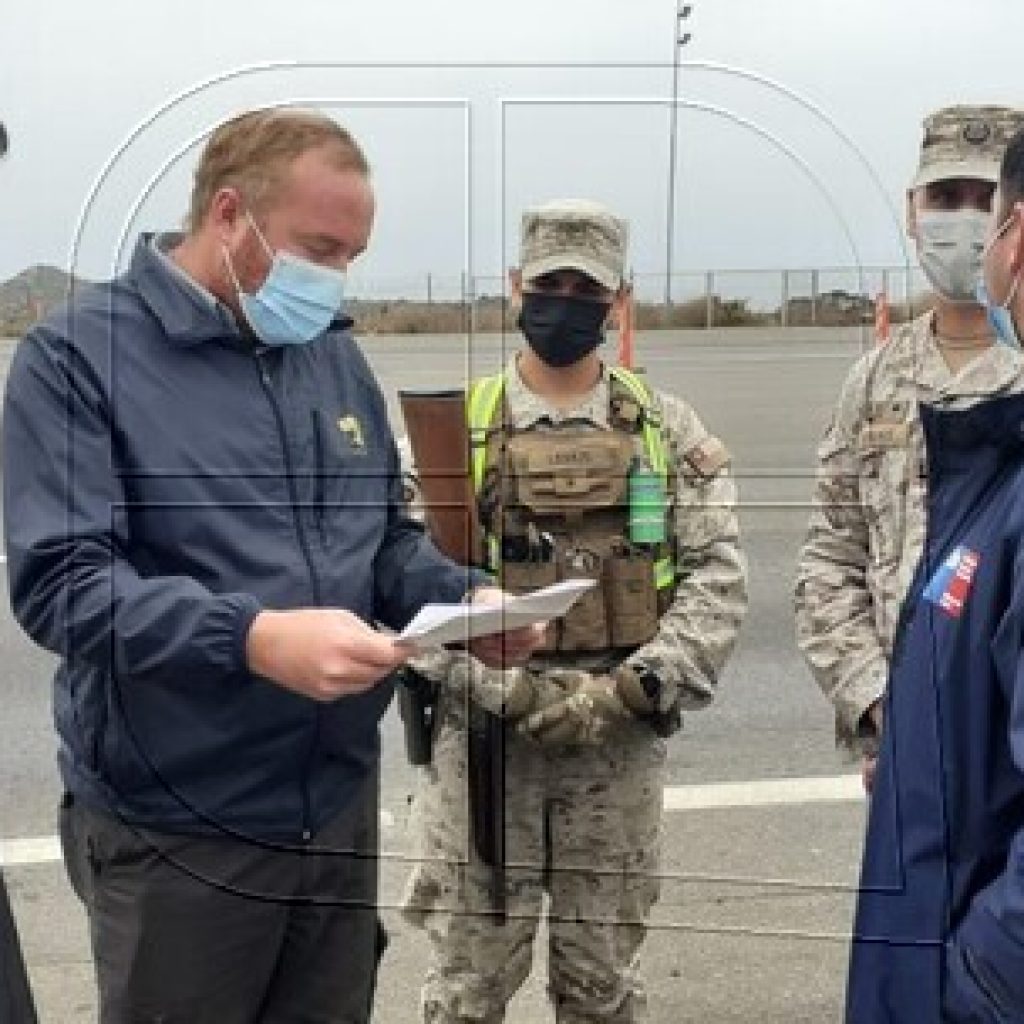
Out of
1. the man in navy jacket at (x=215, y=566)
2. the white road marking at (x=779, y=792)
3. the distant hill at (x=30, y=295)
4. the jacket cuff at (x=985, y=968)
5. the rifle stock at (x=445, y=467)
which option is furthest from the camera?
the white road marking at (x=779, y=792)

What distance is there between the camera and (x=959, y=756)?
1.44 metres

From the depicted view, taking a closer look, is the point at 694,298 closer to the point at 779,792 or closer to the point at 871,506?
the point at 871,506

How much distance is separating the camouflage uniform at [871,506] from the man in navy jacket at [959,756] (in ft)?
1.78

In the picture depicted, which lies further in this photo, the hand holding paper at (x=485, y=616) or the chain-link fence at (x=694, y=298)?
the chain-link fence at (x=694, y=298)

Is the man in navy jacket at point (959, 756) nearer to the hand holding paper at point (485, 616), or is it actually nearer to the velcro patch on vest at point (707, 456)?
the hand holding paper at point (485, 616)

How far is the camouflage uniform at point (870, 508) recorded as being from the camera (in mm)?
2203

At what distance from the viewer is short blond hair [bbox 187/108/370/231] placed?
178cm

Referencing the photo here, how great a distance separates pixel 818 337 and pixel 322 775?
89cm

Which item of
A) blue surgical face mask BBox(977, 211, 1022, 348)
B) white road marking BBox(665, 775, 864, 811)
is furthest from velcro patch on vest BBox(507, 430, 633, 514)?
white road marking BBox(665, 775, 864, 811)

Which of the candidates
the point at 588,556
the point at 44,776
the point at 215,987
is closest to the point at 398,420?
the point at 588,556

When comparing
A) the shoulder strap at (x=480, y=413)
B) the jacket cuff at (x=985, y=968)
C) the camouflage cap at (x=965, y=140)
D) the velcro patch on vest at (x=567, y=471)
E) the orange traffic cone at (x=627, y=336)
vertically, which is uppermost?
the camouflage cap at (x=965, y=140)

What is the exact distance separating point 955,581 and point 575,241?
76 centimetres

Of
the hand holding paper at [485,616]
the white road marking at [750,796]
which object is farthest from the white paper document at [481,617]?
the white road marking at [750,796]

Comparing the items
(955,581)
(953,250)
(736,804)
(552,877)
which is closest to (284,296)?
(955,581)
